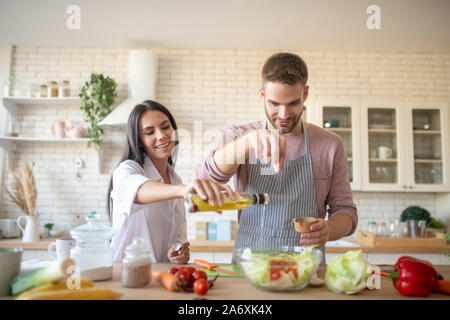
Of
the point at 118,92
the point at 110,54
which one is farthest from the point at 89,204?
the point at 110,54

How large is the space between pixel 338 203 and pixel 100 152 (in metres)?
3.03

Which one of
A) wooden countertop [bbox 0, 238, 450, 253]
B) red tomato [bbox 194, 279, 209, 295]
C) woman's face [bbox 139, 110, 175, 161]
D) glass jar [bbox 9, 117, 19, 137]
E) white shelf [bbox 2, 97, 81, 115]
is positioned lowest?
wooden countertop [bbox 0, 238, 450, 253]

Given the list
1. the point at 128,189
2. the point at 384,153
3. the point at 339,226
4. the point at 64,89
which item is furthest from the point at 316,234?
the point at 64,89

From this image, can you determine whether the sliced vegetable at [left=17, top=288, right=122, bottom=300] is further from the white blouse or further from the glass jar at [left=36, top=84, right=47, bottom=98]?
the glass jar at [left=36, top=84, right=47, bottom=98]

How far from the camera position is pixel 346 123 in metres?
3.98

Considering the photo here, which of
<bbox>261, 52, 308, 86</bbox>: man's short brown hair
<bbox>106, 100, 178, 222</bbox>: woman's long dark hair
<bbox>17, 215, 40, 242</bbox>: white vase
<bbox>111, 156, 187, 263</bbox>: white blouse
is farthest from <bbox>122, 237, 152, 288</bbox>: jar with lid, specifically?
<bbox>17, 215, 40, 242</bbox>: white vase

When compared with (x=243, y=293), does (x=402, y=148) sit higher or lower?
higher

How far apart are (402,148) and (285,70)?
2.85 m

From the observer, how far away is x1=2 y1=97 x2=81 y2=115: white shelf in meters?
3.93

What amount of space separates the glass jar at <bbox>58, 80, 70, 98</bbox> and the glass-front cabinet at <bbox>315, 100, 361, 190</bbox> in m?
2.82

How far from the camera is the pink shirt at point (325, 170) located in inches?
72.6

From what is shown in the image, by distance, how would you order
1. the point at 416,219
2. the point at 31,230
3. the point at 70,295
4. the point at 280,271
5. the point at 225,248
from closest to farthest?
the point at 70,295, the point at 280,271, the point at 225,248, the point at 31,230, the point at 416,219

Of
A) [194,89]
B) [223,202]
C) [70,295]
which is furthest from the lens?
[194,89]

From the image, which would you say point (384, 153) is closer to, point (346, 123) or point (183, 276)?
point (346, 123)
